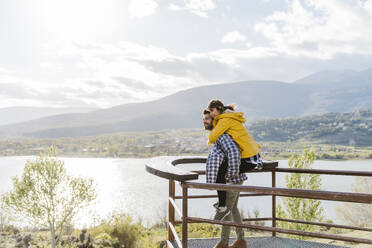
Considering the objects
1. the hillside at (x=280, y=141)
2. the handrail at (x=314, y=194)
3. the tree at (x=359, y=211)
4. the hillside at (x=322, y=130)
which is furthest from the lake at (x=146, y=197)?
the handrail at (x=314, y=194)

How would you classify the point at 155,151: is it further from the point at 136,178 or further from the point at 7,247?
the point at 7,247

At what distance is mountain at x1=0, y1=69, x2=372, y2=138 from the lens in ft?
428

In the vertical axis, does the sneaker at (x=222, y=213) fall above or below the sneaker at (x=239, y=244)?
above

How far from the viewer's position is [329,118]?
81.0 m

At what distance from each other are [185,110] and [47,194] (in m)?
150

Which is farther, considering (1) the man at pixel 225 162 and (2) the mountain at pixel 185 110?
(2) the mountain at pixel 185 110

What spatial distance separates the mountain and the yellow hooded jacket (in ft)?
391

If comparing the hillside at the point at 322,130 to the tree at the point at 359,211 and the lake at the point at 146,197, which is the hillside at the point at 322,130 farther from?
the tree at the point at 359,211

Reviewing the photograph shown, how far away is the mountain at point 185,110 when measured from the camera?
130 metres

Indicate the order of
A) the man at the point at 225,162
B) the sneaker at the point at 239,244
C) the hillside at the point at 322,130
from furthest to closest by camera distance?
the hillside at the point at 322,130, the sneaker at the point at 239,244, the man at the point at 225,162

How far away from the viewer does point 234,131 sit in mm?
2443

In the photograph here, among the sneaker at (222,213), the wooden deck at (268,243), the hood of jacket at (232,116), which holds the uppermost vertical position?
the hood of jacket at (232,116)

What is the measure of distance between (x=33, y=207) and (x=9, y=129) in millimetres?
134811

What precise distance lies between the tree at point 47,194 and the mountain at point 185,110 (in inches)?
4233
